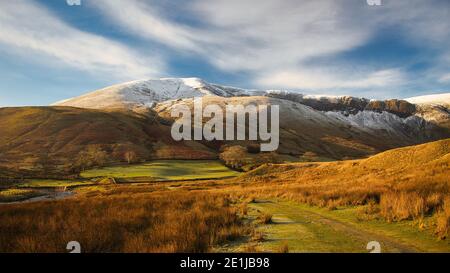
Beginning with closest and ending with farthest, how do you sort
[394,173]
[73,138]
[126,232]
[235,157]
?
[126,232], [394,173], [235,157], [73,138]

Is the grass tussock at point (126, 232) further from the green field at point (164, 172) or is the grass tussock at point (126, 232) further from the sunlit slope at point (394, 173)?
the green field at point (164, 172)

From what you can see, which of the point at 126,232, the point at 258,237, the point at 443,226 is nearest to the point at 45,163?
the point at 126,232

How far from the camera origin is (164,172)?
99562mm

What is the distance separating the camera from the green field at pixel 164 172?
296ft

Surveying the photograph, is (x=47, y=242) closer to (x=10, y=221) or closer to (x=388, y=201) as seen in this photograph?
(x=10, y=221)

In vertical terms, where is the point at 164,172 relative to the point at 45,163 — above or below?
below

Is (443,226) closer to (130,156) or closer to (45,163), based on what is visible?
(130,156)

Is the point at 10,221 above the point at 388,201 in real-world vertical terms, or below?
below

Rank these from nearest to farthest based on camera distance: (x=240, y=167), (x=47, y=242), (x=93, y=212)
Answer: (x=47, y=242) < (x=93, y=212) < (x=240, y=167)

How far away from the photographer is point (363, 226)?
14.4 m

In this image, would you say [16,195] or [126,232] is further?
[16,195]

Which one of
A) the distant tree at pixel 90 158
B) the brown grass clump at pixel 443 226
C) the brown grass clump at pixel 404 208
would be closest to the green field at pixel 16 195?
the distant tree at pixel 90 158
